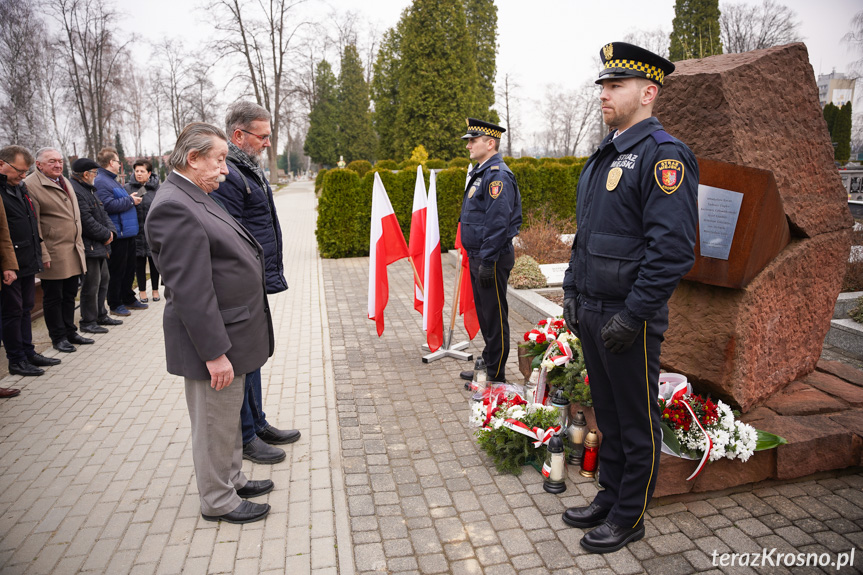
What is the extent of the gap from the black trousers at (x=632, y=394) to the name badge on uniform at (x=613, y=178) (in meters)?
0.57

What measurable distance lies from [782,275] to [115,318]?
7548mm

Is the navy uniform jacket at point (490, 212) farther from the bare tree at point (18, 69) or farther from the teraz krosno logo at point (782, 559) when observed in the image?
the bare tree at point (18, 69)

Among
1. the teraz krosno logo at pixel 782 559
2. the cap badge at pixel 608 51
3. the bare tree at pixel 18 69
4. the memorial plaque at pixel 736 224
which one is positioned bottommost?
the teraz krosno logo at pixel 782 559

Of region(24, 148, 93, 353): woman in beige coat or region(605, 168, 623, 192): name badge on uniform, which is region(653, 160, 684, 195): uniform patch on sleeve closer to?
region(605, 168, 623, 192): name badge on uniform

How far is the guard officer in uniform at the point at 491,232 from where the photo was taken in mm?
4559

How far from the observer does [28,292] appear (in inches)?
216

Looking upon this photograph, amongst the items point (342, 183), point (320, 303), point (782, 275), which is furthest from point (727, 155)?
point (342, 183)

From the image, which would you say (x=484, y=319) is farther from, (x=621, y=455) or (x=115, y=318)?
(x=115, y=318)

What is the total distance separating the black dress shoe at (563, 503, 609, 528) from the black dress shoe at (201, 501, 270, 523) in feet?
5.50

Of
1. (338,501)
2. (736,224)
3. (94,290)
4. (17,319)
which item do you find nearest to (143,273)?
(94,290)

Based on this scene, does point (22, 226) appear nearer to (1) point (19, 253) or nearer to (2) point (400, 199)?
(1) point (19, 253)

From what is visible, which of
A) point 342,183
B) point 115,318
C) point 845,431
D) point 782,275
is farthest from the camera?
point 342,183

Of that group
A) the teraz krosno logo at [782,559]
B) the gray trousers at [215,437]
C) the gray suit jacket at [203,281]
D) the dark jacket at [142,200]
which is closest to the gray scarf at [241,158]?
the gray suit jacket at [203,281]

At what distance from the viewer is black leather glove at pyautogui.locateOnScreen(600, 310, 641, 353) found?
2.47 meters
